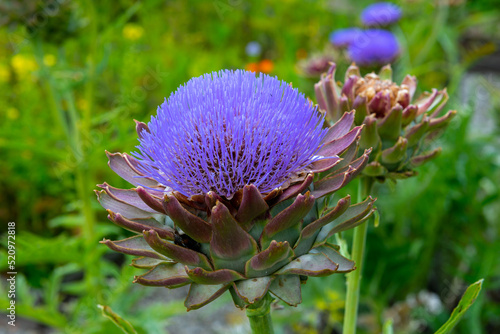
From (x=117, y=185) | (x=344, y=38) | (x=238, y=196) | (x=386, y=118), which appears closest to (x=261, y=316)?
(x=238, y=196)

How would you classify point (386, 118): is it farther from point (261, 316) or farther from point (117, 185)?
point (117, 185)

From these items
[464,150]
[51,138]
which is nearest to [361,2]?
[464,150]

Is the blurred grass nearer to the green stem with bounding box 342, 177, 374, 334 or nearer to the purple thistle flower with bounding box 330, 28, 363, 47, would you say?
the purple thistle flower with bounding box 330, 28, 363, 47

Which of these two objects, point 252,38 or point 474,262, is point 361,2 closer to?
point 252,38

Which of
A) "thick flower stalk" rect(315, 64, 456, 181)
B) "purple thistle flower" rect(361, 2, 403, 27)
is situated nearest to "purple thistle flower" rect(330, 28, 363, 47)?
"purple thistle flower" rect(361, 2, 403, 27)

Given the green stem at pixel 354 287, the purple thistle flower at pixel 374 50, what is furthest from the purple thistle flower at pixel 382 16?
the green stem at pixel 354 287
